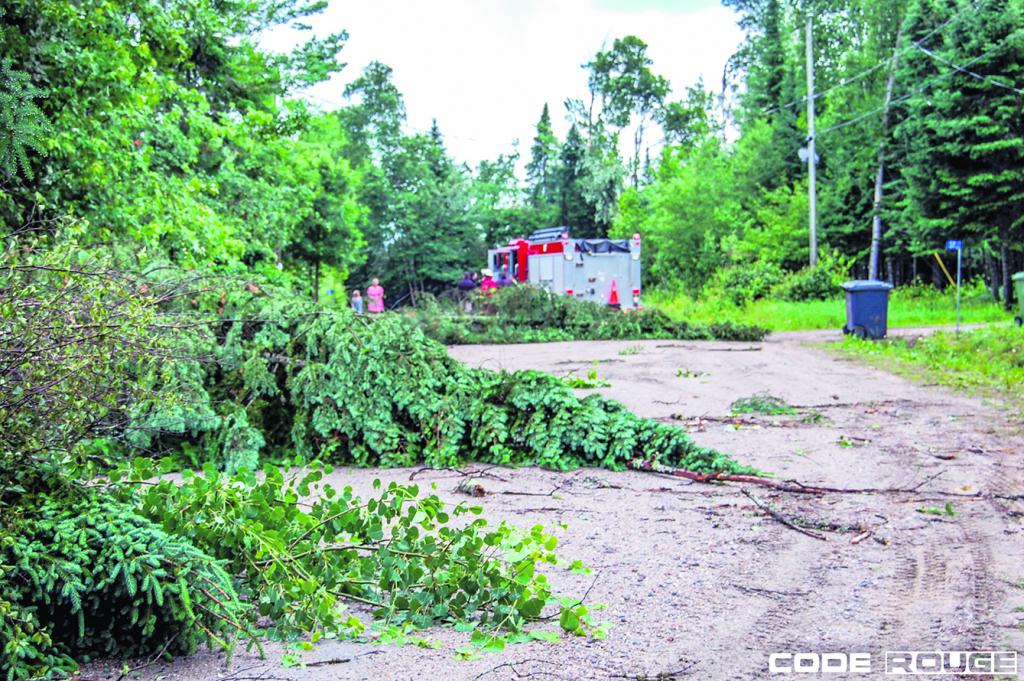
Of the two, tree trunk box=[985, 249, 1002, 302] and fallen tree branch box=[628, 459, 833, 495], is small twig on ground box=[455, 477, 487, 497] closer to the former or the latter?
fallen tree branch box=[628, 459, 833, 495]

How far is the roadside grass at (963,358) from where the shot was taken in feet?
39.4

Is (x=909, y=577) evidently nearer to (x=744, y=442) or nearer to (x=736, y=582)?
(x=736, y=582)

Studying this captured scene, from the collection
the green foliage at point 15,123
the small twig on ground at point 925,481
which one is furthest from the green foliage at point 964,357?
the green foliage at point 15,123

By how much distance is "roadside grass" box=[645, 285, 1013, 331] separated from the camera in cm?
2359

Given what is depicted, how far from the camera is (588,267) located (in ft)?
105

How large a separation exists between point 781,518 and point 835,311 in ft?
74.9

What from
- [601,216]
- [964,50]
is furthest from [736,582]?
[601,216]

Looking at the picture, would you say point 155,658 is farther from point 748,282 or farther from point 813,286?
point 748,282

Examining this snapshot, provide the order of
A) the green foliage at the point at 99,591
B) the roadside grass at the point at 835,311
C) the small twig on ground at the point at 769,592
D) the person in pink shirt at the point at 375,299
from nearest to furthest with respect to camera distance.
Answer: the green foliage at the point at 99,591 → the small twig on ground at the point at 769,592 → the roadside grass at the point at 835,311 → the person in pink shirt at the point at 375,299

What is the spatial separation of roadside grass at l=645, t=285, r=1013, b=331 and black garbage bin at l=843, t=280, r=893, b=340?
132 inches

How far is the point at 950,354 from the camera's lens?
15375 millimetres

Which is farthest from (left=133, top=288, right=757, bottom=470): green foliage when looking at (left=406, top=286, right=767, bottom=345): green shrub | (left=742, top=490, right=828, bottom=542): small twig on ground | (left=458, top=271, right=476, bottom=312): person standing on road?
(left=458, top=271, right=476, bottom=312): person standing on road

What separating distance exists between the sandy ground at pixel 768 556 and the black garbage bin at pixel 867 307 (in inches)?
367

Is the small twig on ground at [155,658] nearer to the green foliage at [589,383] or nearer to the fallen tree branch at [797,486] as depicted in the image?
the fallen tree branch at [797,486]
